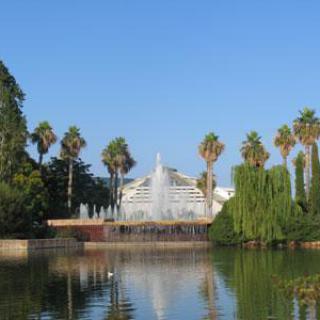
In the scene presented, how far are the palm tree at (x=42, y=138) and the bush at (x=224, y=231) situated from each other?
2086cm

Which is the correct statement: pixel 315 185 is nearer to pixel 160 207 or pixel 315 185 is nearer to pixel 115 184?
pixel 160 207

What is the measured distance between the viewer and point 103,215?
6725 centimetres

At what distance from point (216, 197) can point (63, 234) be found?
5937 centimetres

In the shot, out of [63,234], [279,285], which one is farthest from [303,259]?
[63,234]

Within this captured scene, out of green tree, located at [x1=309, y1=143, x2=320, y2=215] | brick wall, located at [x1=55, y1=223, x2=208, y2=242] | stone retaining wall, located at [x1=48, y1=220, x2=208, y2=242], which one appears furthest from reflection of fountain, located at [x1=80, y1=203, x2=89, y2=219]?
green tree, located at [x1=309, y1=143, x2=320, y2=215]

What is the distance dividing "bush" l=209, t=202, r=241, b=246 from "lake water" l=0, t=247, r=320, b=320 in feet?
45.6

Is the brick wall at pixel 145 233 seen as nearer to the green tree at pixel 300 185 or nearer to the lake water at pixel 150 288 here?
the green tree at pixel 300 185

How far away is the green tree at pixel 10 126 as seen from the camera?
5909 centimetres

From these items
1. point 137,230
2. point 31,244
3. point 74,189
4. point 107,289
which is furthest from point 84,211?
point 107,289

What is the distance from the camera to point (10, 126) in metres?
60.2

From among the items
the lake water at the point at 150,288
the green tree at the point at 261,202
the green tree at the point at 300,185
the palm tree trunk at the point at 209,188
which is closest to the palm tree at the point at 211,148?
the palm tree trunk at the point at 209,188

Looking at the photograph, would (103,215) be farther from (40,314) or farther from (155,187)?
(40,314)

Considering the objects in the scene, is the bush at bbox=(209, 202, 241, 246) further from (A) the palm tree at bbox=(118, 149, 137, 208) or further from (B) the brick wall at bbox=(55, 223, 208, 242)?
(A) the palm tree at bbox=(118, 149, 137, 208)

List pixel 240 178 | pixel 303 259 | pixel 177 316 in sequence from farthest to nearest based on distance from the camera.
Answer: pixel 240 178 → pixel 303 259 → pixel 177 316
